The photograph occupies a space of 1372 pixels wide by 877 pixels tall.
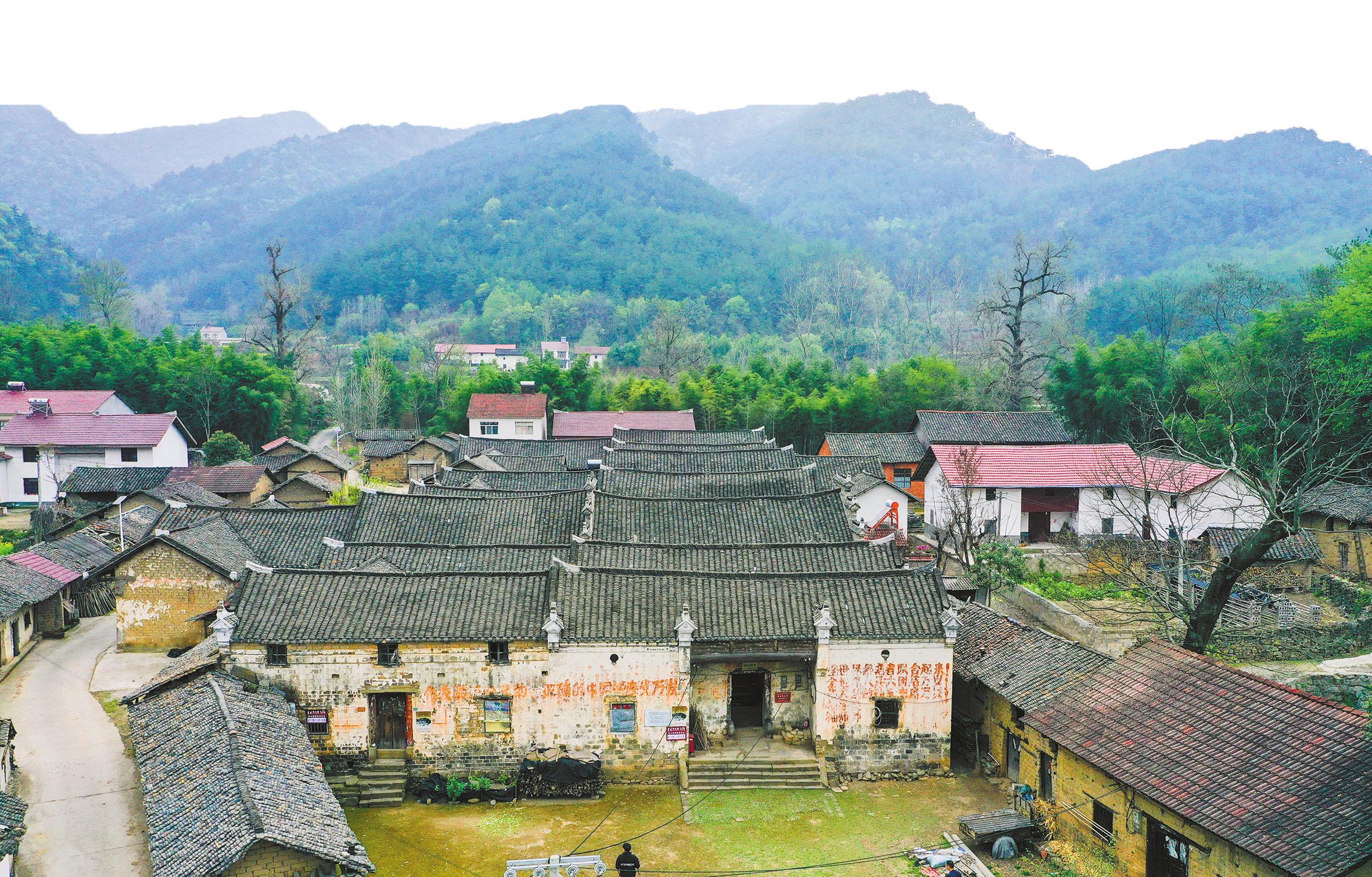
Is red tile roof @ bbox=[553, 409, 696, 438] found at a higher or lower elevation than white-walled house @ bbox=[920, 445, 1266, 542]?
higher

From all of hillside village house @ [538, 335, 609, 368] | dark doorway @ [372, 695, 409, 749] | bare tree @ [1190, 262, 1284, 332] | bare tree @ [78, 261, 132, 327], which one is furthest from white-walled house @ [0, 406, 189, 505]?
bare tree @ [1190, 262, 1284, 332]

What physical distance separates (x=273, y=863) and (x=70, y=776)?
26.9 ft

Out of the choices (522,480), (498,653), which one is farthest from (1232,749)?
(522,480)

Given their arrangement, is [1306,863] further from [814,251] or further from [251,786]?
[814,251]

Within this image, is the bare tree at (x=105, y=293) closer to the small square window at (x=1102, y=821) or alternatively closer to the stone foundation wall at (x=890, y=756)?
the stone foundation wall at (x=890, y=756)

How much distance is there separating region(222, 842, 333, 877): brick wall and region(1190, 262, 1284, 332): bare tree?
59.6m

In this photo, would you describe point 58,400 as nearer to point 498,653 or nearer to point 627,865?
point 498,653

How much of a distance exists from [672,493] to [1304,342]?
2600 centimetres

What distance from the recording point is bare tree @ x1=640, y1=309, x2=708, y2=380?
7638 centimetres

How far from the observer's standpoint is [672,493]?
112 feet

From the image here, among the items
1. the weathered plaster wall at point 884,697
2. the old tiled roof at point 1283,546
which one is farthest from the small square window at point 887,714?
the old tiled roof at point 1283,546

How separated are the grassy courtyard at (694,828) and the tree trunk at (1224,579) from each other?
544cm

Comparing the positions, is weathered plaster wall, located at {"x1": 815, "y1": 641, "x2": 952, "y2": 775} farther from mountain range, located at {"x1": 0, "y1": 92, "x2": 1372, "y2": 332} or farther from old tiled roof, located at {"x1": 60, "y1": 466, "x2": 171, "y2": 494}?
mountain range, located at {"x1": 0, "y1": 92, "x2": 1372, "y2": 332}

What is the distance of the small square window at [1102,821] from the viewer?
15883mm
